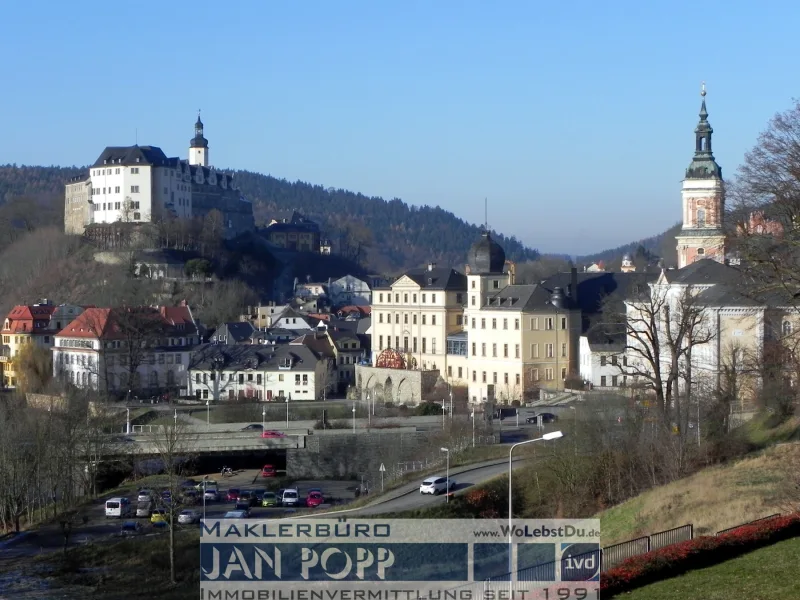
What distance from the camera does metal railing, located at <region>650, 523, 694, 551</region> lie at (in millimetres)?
24156

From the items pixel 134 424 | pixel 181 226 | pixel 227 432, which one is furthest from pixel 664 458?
pixel 181 226

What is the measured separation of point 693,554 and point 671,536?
264cm

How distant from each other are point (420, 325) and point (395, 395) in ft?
20.1

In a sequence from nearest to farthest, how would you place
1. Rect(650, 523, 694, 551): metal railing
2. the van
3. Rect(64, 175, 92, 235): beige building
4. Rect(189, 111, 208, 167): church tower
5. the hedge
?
the hedge < Rect(650, 523, 694, 551): metal railing < the van < Rect(64, 175, 92, 235): beige building < Rect(189, 111, 208, 167): church tower

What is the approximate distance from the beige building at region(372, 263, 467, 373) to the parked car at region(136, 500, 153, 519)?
1229 inches

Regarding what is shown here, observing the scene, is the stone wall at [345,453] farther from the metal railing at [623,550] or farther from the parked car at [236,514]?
the metal railing at [623,550]

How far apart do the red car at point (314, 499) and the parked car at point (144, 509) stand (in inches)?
208

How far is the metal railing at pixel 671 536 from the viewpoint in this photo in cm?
2416

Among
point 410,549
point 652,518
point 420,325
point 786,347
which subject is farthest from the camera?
point 420,325

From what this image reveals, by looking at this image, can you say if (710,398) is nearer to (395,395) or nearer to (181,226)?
(395,395)

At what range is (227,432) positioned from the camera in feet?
185

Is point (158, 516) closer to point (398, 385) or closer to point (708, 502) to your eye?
point (708, 502)

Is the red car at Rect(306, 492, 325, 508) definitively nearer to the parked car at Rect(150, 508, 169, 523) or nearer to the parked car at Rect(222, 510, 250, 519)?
the parked car at Rect(222, 510, 250, 519)

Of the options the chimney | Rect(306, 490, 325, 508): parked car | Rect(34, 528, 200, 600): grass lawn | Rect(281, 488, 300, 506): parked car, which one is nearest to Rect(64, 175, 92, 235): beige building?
the chimney
